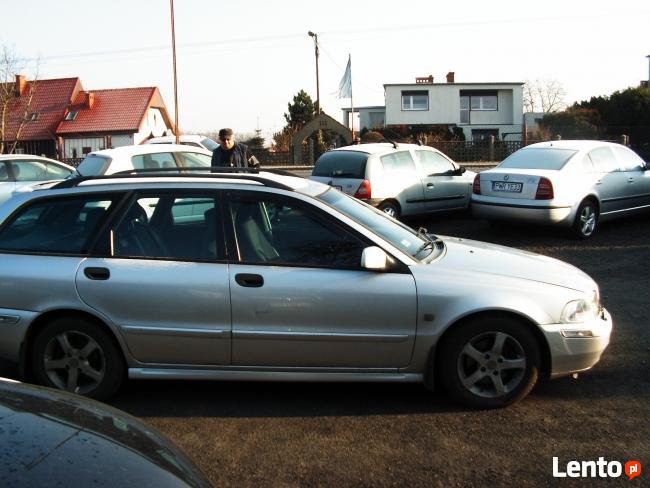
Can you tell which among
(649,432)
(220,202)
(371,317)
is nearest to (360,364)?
(371,317)

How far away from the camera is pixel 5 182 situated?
11625 millimetres

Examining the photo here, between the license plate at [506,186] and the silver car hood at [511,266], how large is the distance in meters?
5.21

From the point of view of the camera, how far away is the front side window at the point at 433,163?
38.7ft

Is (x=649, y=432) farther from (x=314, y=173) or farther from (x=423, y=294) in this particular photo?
(x=314, y=173)

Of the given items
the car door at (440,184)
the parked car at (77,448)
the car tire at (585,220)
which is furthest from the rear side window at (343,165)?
the parked car at (77,448)

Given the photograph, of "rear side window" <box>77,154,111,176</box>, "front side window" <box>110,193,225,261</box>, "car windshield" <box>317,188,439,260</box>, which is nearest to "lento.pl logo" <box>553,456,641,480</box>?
"car windshield" <box>317,188,439,260</box>

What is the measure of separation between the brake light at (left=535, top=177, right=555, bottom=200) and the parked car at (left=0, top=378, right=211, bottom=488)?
8.19 metres

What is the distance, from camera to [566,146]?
10805 mm

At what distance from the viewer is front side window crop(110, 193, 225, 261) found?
4.50m

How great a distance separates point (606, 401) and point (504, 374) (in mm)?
718

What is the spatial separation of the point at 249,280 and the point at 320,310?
490mm

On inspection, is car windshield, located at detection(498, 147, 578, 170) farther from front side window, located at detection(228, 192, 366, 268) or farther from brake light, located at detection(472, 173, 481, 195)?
front side window, located at detection(228, 192, 366, 268)

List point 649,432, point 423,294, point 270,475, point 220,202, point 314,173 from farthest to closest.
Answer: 1. point 314,173
2. point 220,202
3. point 423,294
4. point 649,432
5. point 270,475

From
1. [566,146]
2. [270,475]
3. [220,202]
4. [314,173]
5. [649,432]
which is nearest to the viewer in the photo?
[270,475]
